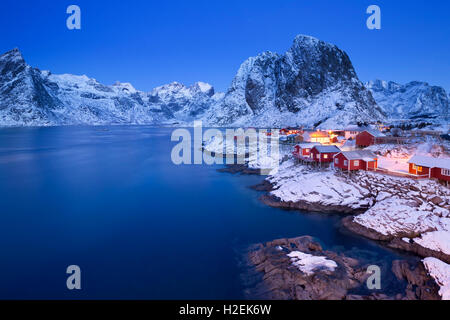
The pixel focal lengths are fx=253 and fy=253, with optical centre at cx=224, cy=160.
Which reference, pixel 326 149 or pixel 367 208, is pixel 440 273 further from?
pixel 326 149

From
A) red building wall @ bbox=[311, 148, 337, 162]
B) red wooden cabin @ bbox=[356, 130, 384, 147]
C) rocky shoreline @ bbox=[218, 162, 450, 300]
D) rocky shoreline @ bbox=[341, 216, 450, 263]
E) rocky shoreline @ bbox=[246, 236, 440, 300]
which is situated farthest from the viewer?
red wooden cabin @ bbox=[356, 130, 384, 147]

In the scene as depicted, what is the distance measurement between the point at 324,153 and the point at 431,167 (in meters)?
12.3

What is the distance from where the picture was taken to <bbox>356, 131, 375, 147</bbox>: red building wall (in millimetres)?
45259

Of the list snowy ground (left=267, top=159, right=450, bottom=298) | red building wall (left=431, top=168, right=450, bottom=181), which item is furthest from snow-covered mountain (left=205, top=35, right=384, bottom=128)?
snowy ground (left=267, top=159, right=450, bottom=298)

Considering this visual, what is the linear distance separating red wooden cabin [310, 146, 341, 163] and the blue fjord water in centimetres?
898

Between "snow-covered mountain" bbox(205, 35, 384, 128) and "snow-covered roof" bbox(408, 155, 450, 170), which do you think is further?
"snow-covered mountain" bbox(205, 35, 384, 128)

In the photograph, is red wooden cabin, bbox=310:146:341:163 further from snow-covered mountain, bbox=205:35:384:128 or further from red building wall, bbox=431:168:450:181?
snow-covered mountain, bbox=205:35:384:128

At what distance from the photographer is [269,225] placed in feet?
72.0

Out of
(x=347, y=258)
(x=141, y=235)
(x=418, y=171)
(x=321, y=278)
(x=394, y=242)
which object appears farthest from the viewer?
(x=418, y=171)

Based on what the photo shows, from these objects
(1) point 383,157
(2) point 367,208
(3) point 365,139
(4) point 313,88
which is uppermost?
(4) point 313,88

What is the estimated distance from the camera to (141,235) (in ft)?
69.2

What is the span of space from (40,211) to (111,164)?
2962cm

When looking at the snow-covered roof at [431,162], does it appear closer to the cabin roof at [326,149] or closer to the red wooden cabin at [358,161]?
the red wooden cabin at [358,161]

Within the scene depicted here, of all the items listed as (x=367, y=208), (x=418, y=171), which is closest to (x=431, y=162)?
(x=418, y=171)
